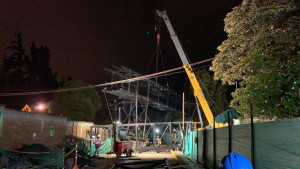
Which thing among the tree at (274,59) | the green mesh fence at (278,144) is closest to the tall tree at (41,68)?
the tree at (274,59)

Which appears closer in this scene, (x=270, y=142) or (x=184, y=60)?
(x=270, y=142)

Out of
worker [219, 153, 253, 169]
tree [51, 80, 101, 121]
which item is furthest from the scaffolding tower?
worker [219, 153, 253, 169]

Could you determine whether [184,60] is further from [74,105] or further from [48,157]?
[74,105]

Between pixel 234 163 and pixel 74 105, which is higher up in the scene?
pixel 74 105

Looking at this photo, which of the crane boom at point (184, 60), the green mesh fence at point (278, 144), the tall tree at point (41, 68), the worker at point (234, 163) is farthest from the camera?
the tall tree at point (41, 68)

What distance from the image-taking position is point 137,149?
3164 centimetres

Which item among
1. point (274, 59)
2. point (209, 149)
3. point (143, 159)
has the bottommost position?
point (143, 159)

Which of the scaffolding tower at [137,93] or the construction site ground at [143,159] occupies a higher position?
the scaffolding tower at [137,93]

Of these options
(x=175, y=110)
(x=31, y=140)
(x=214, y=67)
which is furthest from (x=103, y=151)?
(x=175, y=110)

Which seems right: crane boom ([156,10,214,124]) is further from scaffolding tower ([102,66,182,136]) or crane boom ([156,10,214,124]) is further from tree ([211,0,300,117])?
tree ([211,0,300,117])

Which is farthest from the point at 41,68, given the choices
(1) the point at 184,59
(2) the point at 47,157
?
(2) the point at 47,157

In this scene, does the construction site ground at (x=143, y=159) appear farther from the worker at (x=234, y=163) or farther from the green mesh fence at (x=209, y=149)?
the worker at (x=234, y=163)

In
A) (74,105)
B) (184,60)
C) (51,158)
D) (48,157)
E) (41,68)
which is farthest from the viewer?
(41,68)

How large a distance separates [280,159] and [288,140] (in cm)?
62
